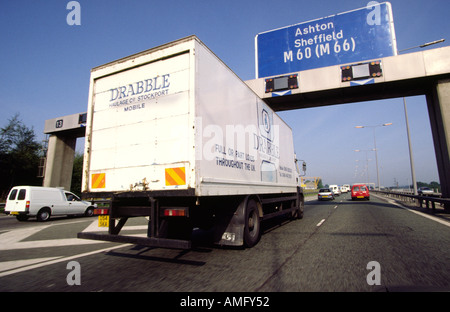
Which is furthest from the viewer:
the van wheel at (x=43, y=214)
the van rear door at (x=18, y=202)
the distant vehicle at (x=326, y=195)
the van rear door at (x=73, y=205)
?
the distant vehicle at (x=326, y=195)

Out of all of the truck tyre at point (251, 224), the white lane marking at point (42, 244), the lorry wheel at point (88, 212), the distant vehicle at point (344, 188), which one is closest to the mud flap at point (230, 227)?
the truck tyre at point (251, 224)

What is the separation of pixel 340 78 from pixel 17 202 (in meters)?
16.6

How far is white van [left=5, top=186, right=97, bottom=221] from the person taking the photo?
454 inches

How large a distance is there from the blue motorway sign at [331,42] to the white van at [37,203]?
12651mm

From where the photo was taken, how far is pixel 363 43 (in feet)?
38.3

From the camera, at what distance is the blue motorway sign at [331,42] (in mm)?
11477

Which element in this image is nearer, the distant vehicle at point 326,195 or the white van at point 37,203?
the white van at point 37,203

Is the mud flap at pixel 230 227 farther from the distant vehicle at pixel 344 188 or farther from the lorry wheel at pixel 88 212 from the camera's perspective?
the distant vehicle at pixel 344 188

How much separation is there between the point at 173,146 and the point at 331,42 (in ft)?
37.7

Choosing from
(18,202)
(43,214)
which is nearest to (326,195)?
(43,214)

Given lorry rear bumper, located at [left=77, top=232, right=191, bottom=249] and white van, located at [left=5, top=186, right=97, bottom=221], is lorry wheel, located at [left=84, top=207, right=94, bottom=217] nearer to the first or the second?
white van, located at [left=5, top=186, right=97, bottom=221]

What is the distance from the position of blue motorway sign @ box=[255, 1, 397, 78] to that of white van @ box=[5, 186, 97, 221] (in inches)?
498
